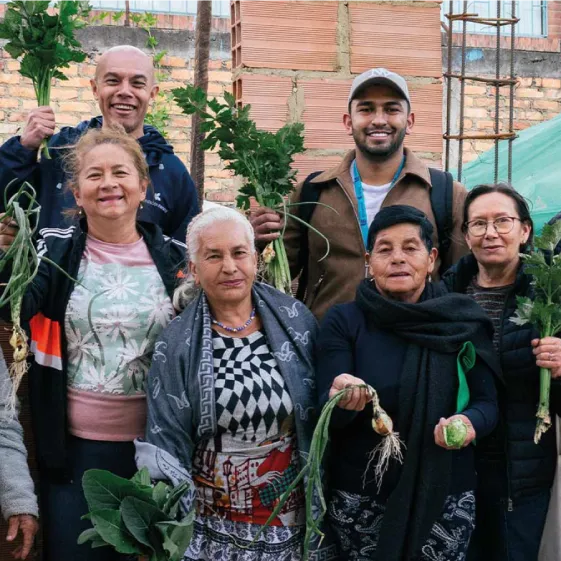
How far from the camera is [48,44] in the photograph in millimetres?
3514

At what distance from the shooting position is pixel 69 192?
11.9 ft

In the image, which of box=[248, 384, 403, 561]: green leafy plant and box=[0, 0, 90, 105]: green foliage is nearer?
box=[248, 384, 403, 561]: green leafy plant

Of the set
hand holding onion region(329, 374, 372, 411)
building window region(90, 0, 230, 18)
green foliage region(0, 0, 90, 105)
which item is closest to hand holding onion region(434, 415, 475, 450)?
hand holding onion region(329, 374, 372, 411)

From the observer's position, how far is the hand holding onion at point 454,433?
2.94 meters

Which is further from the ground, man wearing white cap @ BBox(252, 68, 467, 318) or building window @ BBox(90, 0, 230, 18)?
building window @ BBox(90, 0, 230, 18)

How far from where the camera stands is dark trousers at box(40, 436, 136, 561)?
125 inches

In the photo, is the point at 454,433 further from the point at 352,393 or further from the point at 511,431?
the point at 511,431

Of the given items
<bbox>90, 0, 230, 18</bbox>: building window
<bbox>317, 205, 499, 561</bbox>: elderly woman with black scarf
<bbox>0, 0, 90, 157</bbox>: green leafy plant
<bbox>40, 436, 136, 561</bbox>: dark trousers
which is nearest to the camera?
<bbox>317, 205, 499, 561</bbox>: elderly woman with black scarf

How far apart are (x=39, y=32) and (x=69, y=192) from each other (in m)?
0.59

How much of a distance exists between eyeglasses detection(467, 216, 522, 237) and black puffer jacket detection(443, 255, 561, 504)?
0.33 m

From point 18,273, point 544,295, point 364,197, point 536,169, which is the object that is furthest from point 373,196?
Answer: point 536,169

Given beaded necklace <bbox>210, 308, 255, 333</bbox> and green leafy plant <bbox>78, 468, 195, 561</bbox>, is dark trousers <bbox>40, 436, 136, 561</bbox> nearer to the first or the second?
green leafy plant <bbox>78, 468, 195, 561</bbox>

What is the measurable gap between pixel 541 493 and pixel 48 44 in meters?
2.38

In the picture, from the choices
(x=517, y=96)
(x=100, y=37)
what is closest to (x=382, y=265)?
(x=100, y=37)
